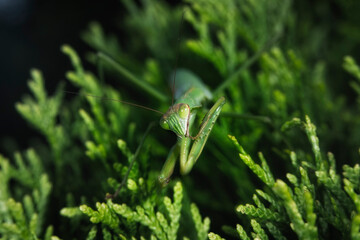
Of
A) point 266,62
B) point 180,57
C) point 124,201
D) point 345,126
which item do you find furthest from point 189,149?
point 180,57

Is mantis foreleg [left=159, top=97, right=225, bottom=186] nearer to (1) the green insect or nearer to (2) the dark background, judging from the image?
(1) the green insect

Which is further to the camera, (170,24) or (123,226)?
(170,24)

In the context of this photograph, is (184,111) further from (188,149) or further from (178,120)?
(188,149)

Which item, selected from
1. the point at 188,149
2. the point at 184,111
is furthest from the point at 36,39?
the point at 188,149

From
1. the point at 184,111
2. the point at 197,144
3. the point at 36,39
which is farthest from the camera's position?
the point at 36,39

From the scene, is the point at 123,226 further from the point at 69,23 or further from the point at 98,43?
the point at 69,23

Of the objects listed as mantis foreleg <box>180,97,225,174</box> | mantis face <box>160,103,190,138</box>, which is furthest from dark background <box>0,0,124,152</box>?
mantis foreleg <box>180,97,225,174</box>

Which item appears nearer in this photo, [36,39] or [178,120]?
[178,120]
